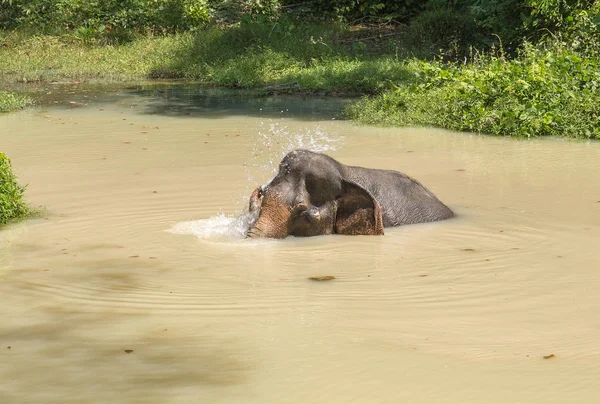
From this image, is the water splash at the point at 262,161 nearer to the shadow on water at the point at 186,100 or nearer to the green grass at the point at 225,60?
the shadow on water at the point at 186,100

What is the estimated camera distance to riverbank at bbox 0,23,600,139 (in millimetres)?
14234

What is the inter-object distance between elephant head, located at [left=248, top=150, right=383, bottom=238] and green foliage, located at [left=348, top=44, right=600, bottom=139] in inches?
243

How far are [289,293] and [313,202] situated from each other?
1.50m

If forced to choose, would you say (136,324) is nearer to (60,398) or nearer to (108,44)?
(60,398)

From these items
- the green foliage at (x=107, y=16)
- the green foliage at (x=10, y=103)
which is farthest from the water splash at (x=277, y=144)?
the green foliage at (x=107, y=16)

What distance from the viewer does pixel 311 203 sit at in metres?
7.99

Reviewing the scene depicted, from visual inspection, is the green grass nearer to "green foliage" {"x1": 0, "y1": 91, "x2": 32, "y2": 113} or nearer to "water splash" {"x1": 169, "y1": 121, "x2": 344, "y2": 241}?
"green foliage" {"x1": 0, "y1": 91, "x2": 32, "y2": 113}

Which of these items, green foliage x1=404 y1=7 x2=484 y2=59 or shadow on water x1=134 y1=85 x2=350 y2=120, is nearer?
shadow on water x1=134 y1=85 x2=350 y2=120

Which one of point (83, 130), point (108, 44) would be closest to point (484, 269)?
point (83, 130)

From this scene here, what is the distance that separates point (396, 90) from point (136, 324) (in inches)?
432

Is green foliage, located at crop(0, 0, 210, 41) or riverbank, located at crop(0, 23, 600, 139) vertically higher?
green foliage, located at crop(0, 0, 210, 41)

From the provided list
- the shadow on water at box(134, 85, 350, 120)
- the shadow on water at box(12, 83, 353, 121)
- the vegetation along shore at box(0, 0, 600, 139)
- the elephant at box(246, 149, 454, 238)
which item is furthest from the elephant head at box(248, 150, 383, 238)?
the shadow on water at box(134, 85, 350, 120)

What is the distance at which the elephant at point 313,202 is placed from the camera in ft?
25.8

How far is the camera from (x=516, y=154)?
12375mm
